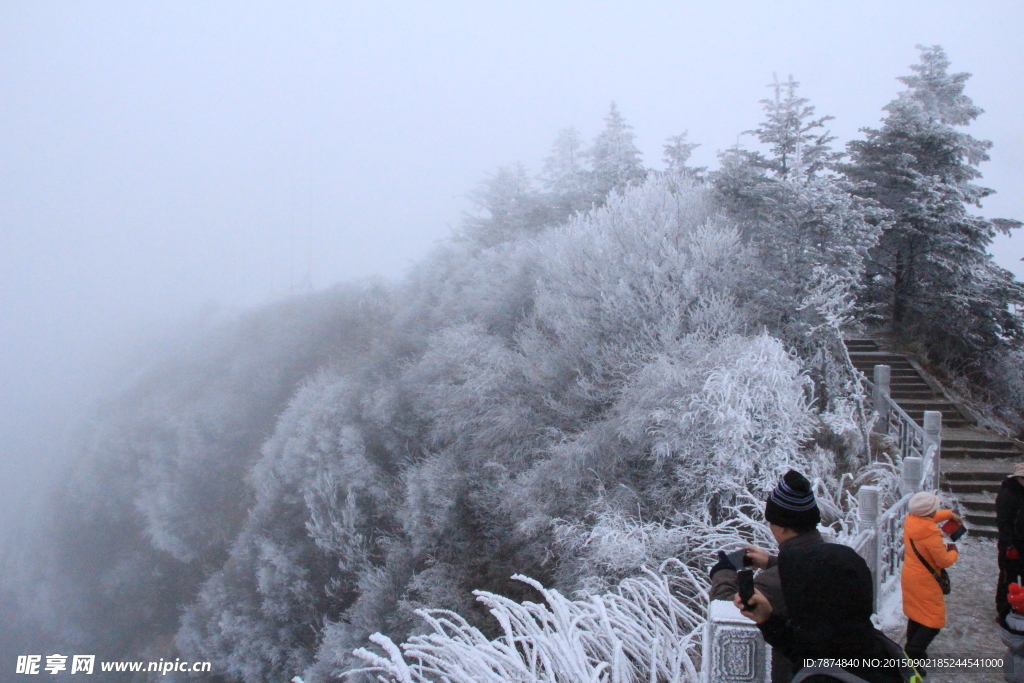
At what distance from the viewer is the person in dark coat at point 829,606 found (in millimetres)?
1973

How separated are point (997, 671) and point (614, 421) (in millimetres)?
6538

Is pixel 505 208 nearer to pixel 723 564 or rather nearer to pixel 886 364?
pixel 886 364

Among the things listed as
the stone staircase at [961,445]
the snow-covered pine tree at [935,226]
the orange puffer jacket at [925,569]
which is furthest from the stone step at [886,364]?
the orange puffer jacket at [925,569]

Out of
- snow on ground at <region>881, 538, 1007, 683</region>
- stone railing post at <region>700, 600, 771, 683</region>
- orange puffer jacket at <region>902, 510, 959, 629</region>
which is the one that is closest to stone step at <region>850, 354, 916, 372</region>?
snow on ground at <region>881, 538, 1007, 683</region>

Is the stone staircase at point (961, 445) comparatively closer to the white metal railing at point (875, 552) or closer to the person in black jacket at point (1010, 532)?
the white metal railing at point (875, 552)

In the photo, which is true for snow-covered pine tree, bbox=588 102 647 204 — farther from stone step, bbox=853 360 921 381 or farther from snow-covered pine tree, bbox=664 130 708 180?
stone step, bbox=853 360 921 381

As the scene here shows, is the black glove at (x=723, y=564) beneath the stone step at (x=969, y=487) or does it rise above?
above

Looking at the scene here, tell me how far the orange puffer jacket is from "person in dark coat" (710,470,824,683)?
2.23m

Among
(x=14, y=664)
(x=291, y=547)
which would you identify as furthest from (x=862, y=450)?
(x=14, y=664)

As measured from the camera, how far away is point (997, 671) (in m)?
4.62

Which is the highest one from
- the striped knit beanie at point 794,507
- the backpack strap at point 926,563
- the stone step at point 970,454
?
the striped knit beanie at point 794,507

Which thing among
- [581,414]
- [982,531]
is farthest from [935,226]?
[581,414]

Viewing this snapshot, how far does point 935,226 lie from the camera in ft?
48.5

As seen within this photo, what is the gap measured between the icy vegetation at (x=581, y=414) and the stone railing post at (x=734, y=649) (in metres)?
1.29
